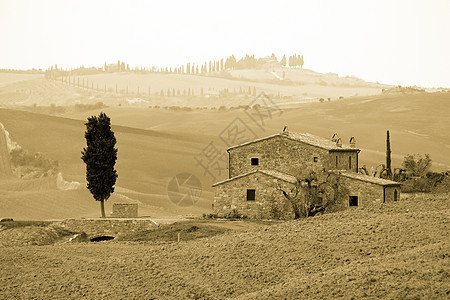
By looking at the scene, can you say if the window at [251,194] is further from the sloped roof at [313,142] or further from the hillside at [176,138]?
the hillside at [176,138]

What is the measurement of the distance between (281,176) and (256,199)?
8.53 ft

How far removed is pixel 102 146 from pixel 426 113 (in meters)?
111

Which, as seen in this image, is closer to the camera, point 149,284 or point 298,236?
point 149,284

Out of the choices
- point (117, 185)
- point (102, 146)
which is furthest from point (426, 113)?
point (102, 146)

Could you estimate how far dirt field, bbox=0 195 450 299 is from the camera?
2373 cm

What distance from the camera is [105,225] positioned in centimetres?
5594

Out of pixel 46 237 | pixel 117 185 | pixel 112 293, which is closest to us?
pixel 112 293

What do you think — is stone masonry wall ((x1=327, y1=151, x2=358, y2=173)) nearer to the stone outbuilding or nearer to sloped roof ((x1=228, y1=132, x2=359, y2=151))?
sloped roof ((x1=228, y1=132, x2=359, y2=151))

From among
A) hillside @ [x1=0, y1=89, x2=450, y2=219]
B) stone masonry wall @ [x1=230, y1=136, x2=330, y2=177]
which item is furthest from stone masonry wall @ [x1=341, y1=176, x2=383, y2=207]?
hillside @ [x1=0, y1=89, x2=450, y2=219]

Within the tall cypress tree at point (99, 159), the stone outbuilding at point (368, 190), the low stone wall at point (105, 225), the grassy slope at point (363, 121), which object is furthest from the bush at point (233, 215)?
the grassy slope at point (363, 121)

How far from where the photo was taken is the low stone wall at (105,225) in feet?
181

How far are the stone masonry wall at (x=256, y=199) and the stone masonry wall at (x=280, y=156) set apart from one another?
3487mm

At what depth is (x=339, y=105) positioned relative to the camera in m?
184

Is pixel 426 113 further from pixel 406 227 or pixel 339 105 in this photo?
pixel 406 227
